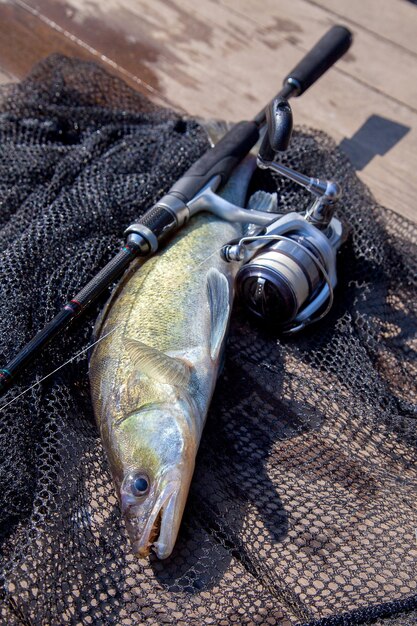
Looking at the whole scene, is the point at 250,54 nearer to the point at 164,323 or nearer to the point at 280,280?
the point at 280,280

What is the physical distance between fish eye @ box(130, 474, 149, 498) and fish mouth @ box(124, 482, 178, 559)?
1.8 inches

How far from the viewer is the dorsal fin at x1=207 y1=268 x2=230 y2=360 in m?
2.38

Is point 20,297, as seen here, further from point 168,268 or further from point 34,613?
point 34,613

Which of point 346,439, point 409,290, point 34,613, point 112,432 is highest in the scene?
point 409,290

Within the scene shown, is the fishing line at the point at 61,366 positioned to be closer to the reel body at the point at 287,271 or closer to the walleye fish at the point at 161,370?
the walleye fish at the point at 161,370

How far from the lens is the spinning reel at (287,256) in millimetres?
2402

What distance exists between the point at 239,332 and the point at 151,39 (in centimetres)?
234

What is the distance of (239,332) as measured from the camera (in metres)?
2.65

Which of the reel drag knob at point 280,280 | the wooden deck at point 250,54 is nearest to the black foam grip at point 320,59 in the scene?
the wooden deck at point 250,54

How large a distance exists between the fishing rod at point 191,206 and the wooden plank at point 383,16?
957 millimetres

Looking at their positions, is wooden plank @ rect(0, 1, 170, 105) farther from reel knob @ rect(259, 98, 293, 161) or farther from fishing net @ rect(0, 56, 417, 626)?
reel knob @ rect(259, 98, 293, 161)

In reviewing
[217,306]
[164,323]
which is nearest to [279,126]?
[217,306]

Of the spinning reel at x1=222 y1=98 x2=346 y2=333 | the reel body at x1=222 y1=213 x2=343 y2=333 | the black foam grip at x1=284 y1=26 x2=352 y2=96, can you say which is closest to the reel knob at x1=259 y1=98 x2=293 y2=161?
the spinning reel at x1=222 y1=98 x2=346 y2=333

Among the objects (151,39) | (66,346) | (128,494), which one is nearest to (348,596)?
(128,494)
